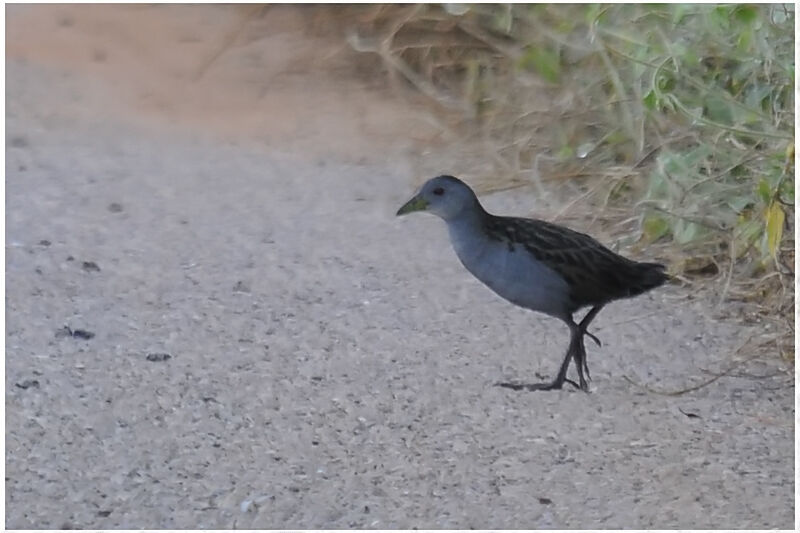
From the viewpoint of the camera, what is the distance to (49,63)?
31.7 ft

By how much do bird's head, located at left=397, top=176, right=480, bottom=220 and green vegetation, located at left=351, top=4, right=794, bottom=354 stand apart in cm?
70

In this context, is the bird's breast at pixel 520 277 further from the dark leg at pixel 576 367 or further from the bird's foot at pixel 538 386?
the bird's foot at pixel 538 386

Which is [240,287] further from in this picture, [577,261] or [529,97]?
[529,97]

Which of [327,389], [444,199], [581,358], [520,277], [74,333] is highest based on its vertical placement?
[444,199]

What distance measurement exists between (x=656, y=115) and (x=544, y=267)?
68.7 inches

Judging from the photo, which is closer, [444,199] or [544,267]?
[544,267]

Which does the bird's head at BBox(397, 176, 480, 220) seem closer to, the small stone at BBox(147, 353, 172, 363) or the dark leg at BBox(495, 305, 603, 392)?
the dark leg at BBox(495, 305, 603, 392)

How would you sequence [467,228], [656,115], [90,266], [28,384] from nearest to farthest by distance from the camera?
[28,384] < [467,228] < [90,266] < [656,115]

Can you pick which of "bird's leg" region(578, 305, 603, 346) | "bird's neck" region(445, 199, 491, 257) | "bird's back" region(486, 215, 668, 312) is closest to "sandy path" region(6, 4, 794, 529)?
"bird's leg" region(578, 305, 603, 346)

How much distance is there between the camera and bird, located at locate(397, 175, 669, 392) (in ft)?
14.5

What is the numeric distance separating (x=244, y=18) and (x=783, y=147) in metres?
5.84

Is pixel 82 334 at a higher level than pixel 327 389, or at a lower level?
lower

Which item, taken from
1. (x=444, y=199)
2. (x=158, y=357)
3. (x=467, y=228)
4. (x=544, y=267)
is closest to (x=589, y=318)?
(x=544, y=267)

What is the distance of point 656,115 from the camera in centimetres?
598
